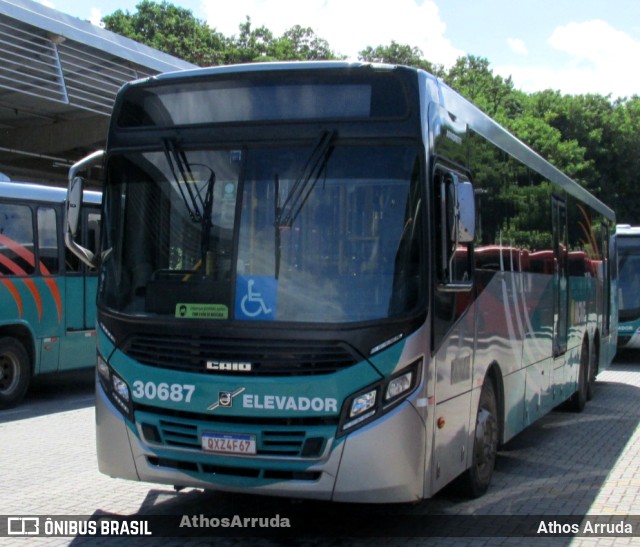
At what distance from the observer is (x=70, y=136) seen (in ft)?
79.4

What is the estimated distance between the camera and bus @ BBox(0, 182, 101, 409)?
13.0 meters

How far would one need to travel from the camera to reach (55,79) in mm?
20344

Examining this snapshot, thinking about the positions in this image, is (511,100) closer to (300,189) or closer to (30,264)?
(30,264)

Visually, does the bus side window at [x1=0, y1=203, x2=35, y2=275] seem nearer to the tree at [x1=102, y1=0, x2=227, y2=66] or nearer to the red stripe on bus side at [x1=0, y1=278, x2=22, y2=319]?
the red stripe on bus side at [x1=0, y1=278, x2=22, y2=319]

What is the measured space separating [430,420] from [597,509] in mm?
2241

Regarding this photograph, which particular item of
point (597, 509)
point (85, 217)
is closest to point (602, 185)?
point (85, 217)

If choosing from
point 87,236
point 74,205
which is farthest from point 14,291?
point 74,205

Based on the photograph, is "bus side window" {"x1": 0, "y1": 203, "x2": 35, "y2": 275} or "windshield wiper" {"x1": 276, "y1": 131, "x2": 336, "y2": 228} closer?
"windshield wiper" {"x1": 276, "y1": 131, "x2": 336, "y2": 228}

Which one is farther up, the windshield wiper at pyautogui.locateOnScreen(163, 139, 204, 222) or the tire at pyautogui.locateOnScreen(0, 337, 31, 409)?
the windshield wiper at pyautogui.locateOnScreen(163, 139, 204, 222)

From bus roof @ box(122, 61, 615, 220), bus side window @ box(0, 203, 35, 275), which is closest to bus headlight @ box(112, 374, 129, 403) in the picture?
bus roof @ box(122, 61, 615, 220)

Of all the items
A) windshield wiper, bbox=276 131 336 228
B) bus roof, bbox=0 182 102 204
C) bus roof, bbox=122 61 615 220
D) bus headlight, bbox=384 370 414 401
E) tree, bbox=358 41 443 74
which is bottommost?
bus headlight, bbox=384 370 414 401

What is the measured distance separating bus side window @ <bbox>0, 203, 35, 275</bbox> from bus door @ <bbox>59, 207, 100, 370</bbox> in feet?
2.70

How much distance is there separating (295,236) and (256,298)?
0.46 metres

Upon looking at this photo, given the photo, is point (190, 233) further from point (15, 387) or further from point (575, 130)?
point (575, 130)
